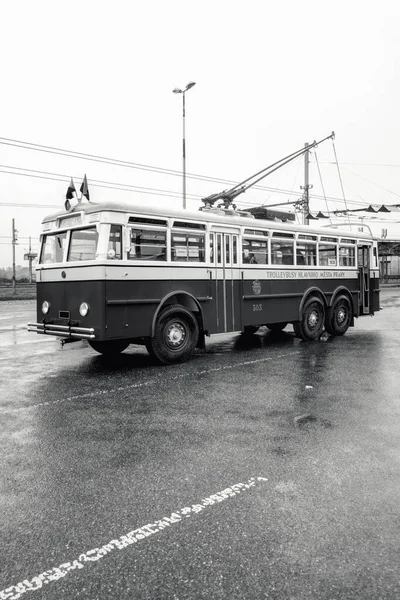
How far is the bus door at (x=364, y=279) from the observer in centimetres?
1514

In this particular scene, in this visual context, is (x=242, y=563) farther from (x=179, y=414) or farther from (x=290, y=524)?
(x=179, y=414)

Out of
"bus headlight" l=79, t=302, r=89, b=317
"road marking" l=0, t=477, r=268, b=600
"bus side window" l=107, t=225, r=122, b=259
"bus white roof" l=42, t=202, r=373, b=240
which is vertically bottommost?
"road marking" l=0, t=477, r=268, b=600

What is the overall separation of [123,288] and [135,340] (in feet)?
4.50

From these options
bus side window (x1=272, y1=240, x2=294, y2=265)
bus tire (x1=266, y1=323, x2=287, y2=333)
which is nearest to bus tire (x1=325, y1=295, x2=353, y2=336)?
bus tire (x1=266, y1=323, x2=287, y2=333)

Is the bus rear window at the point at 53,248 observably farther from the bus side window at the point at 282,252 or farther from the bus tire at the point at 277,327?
the bus tire at the point at 277,327

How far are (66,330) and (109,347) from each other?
1808 mm

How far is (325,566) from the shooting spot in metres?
2.91

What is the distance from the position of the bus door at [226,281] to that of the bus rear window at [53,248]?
3.07m

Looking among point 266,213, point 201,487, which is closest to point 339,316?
point 266,213

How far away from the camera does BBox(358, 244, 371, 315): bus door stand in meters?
15.1

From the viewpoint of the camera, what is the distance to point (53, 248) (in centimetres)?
1014

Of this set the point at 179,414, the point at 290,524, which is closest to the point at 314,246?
the point at 179,414

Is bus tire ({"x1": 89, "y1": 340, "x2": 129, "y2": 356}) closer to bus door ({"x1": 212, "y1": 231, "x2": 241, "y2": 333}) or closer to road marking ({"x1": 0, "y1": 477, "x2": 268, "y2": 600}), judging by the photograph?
bus door ({"x1": 212, "y1": 231, "x2": 241, "y2": 333})

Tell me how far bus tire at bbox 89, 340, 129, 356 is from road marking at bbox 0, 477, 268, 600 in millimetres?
6906
